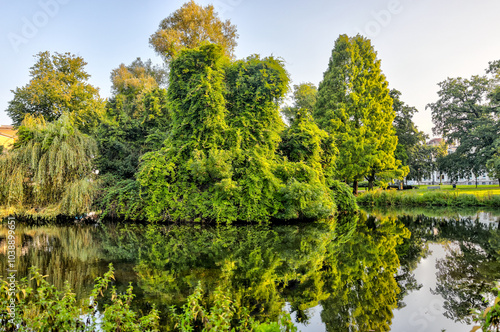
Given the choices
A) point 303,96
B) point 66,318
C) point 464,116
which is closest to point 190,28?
point 303,96

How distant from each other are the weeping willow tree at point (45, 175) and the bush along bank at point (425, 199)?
20350mm

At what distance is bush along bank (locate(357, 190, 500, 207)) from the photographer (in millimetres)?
21391

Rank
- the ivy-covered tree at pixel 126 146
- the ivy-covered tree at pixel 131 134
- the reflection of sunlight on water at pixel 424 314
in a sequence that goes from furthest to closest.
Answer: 1. the ivy-covered tree at pixel 131 134
2. the ivy-covered tree at pixel 126 146
3. the reflection of sunlight on water at pixel 424 314

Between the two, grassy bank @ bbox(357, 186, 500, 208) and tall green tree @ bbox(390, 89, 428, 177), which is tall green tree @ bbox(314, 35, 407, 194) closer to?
grassy bank @ bbox(357, 186, 500, 208)

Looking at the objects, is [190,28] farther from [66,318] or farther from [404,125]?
[66,318]

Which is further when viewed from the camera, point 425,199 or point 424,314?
point 425,199

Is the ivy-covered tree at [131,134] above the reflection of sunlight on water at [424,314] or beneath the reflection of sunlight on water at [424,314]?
above

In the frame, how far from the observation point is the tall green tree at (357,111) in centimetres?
2416

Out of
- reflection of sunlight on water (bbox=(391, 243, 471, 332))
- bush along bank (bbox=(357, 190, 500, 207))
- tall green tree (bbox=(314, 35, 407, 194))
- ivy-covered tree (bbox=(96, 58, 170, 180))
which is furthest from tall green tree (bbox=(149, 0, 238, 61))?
reflection of sunlight on water (bbox=(391, 243, 471, 332))

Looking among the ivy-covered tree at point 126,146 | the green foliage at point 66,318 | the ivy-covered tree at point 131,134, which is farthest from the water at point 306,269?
the ivy-covered tree at point 131,134

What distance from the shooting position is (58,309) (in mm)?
3703

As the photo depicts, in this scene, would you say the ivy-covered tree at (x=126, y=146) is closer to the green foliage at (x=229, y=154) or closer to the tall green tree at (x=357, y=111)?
the green foliage at (x=229, y=154)

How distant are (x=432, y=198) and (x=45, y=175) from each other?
25515mm

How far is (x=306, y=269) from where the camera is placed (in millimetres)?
6711
